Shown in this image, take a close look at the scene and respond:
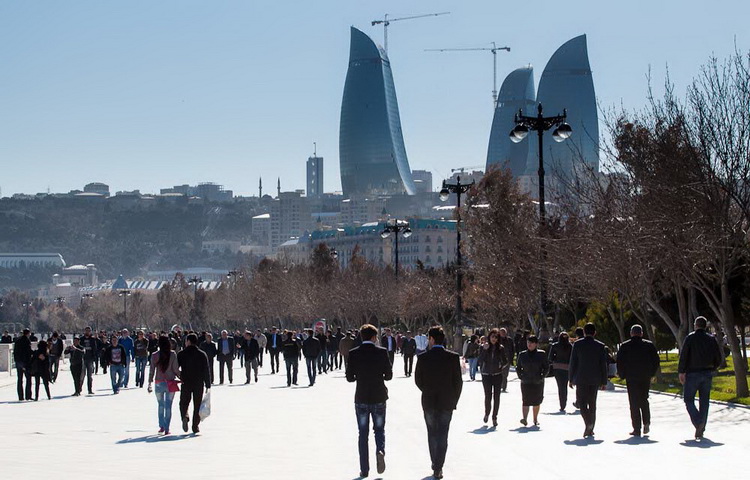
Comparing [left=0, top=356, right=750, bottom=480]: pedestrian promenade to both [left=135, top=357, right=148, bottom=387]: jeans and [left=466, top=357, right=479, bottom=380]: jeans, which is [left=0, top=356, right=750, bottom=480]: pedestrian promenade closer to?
[left=135, top=357, right=148, bottom=387]: jeans

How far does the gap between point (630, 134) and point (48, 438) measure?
741 inches

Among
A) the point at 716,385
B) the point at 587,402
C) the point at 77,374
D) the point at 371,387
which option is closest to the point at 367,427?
the point at 371,387

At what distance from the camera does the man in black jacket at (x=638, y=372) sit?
19.9 metres

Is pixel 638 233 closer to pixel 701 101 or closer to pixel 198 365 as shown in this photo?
pixel 701 101

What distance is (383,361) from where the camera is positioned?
52.6 feet

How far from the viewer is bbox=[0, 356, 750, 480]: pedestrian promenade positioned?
1580 centimetres

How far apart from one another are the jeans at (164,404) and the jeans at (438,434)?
662 centimetres

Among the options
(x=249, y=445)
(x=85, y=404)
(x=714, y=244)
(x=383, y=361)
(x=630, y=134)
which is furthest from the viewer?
(x=630, y=134)

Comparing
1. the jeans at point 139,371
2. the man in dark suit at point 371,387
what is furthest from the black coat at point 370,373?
the jeans at point 139,371

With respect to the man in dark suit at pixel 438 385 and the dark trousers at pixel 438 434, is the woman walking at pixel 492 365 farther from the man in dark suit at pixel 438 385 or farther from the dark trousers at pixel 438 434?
the dark trousers at pixel 438 434

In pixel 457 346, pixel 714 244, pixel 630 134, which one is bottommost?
pixel 457 346

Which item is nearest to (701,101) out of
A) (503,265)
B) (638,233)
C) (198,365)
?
(638,233)

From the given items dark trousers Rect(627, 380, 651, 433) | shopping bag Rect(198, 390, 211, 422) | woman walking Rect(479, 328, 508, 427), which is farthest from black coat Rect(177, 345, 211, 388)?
dark trousers Rect(627, 380, 651, 433)

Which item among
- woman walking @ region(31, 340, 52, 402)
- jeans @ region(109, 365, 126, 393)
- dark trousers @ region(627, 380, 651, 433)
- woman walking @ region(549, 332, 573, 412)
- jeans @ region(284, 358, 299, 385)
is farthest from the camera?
jeans @ region(284, 358, 299, 385)
